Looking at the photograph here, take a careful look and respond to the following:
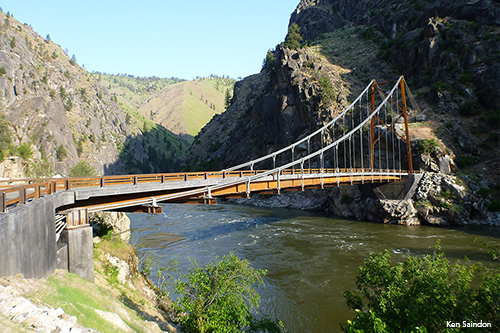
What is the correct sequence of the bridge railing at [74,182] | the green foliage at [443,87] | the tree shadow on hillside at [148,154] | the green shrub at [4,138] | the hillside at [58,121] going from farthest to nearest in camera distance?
→ the tree shadow on hillside at [148,154]
the hillside at [58,121]
the green shrub at [4,138]
the green foliage at [443,87]
the bridge railing at [74,182]

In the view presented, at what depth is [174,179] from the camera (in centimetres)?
1725

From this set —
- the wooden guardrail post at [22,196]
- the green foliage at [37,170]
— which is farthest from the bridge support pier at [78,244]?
the green foliage at [37,170]

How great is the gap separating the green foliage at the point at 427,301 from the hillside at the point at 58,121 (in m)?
64.7

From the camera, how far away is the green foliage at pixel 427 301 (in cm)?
806

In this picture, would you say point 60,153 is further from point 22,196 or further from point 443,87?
point 443,87

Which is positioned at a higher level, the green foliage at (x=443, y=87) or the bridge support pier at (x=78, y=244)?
the green foliage at (x=443, y=87)

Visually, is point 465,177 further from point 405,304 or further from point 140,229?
point 140,229

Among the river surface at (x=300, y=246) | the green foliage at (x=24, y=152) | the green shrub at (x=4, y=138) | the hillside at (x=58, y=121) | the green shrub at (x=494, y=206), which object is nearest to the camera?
the river surface at (x=300, y=246)

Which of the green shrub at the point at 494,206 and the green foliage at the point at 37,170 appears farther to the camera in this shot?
the green foliage at the point at 37,170

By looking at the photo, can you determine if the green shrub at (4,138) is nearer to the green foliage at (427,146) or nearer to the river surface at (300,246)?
the river surface at (300,246)

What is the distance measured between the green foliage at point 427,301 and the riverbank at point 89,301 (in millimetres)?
7150

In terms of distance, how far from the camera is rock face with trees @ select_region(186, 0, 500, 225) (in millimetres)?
33562

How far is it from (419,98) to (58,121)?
9489cm

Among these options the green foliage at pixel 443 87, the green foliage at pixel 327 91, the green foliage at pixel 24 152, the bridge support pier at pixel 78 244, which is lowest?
the bridge support pier at pixel 78 244
